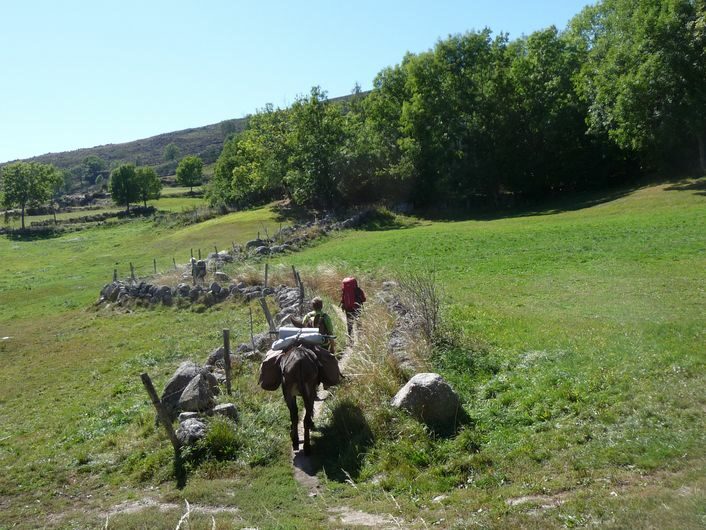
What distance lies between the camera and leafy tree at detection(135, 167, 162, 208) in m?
95.3

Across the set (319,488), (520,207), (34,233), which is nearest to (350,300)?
(319,488)

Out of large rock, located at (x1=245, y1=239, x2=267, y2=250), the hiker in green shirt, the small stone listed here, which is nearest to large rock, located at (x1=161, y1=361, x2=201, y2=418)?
the small stone

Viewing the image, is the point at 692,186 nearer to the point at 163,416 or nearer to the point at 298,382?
the point at 298,382

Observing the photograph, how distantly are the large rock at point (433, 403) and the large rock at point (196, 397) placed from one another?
453 cm

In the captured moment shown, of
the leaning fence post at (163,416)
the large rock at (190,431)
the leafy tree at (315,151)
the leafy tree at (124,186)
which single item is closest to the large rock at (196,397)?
the large rock at (190,431)

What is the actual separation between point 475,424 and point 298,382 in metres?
3.05

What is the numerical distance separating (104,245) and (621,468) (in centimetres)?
6319

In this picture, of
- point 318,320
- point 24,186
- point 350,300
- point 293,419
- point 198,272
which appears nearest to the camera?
point 293,419

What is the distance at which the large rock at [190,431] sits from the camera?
11.2m

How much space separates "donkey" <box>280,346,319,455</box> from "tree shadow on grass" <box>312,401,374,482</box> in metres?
0.37

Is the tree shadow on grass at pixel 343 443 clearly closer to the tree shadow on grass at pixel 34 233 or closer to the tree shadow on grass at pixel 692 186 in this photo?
the tree shadow on grass at pixel 692 186

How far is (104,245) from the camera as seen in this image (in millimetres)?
63594

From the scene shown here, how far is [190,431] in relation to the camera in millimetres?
11289

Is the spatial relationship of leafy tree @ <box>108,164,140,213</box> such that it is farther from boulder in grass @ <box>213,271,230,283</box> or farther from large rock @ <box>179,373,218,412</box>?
Result: large rock @ <box>179,373,218,412</box>
